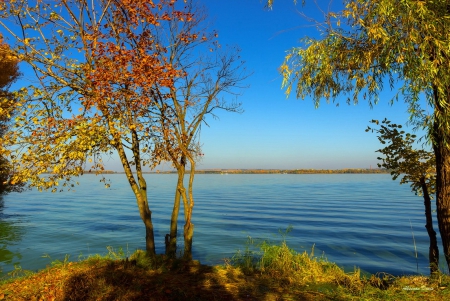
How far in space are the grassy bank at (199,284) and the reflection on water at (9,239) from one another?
9.72 meters

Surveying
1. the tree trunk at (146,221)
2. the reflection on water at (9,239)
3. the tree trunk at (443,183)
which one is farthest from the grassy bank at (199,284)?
the reflection on water at (9,239)

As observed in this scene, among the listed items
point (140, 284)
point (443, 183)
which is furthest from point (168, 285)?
point (443, 183)

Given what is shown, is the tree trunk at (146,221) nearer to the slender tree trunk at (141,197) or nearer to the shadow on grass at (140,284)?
the slender tree trunk at (141,197)

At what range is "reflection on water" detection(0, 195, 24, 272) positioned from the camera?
16.3 metres

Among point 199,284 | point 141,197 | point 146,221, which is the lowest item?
point 199,284

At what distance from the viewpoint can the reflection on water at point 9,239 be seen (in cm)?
1630

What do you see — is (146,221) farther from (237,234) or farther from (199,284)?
(237,234)

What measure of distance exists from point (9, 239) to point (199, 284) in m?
19.0

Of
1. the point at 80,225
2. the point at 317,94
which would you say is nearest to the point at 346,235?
the point at 317,94

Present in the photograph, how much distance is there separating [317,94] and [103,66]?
6782 millimetres

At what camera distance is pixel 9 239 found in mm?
21344

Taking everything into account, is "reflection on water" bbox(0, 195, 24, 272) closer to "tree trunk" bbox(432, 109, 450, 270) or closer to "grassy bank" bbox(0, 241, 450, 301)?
"grassy bank" bbox(0, 241, 450, 301)

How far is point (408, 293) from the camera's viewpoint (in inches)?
265

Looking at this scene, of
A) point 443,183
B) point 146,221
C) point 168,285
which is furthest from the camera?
point 146,221
